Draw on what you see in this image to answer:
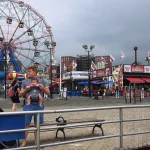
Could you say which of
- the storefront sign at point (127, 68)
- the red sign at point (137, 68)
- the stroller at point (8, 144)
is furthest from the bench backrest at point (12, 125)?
the red sign at point (137, 68)

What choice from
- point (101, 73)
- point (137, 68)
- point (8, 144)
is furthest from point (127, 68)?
point (8, 144)

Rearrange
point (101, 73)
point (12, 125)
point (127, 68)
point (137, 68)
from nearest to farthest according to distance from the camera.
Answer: point (12, 125) → point (127, 68) → point (137, 68) → point (101, 73)

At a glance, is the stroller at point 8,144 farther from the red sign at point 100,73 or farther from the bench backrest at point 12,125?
the red sign at point 100,73

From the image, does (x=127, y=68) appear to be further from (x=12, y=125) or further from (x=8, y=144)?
(x=12, y=125)

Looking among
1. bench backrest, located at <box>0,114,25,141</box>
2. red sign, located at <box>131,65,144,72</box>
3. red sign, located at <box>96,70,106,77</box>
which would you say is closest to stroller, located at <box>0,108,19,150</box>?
bench backrest, located at <box>0,114,25,141</box>

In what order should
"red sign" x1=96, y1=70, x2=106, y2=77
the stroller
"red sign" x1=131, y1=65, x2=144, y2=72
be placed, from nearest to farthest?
the stroller < "red sign" x1=131, y1=65, x2=144, y2=72 < "red sign" x1=96, y1=70, x2=106, y2=77

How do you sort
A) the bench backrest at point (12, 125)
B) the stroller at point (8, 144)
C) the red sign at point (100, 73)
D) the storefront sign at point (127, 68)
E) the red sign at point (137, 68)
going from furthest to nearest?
the red sign at point (100, 73), the red sign at point (137, 68), the storefront sign at point (127, 68), the stroller at point (8, 144), the bench backrest at point (12, 125)

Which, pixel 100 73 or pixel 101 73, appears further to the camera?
pixel 100 73

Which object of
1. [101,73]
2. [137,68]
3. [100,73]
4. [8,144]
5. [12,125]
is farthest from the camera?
[100,73]

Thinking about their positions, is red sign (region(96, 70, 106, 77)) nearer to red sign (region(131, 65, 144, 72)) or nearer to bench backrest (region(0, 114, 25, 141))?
red sign (region(131, 65, 144, 72))

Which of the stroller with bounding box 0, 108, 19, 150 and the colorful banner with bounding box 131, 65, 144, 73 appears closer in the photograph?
the stroller with bounding box 0, 108, 19, 150

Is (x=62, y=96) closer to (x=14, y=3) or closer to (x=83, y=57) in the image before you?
(x=14, y=3)

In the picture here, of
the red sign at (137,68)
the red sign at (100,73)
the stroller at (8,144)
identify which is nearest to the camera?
the stroller at (8,144)

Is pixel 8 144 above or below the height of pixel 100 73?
below
